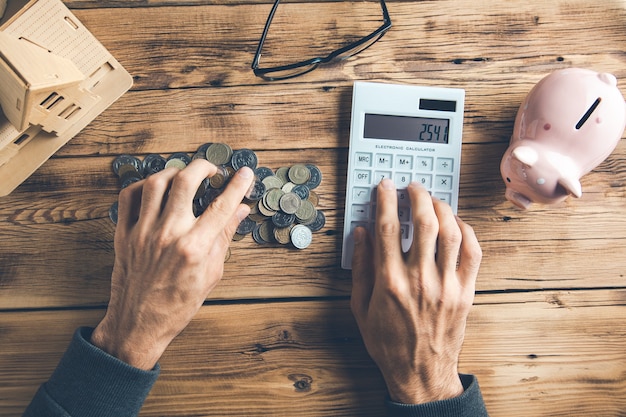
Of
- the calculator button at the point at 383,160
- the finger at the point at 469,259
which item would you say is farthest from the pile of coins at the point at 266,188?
the finger at the point at 469,259

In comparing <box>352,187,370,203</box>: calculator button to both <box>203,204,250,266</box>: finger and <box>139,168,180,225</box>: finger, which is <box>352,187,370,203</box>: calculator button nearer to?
<box>203,204,250,266</box>: finger

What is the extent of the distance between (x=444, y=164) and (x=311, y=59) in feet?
0.93

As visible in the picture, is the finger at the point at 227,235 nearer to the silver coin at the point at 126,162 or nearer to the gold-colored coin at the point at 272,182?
the gold-colored coin at the point at 272,182

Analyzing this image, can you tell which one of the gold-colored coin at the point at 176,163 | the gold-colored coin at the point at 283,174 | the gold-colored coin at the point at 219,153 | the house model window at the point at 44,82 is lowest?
the gold-colored coin at the point at 283,174

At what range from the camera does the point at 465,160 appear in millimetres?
803

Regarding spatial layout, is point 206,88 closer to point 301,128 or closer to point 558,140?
point 301,128

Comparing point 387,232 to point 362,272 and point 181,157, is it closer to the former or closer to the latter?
point 362,272

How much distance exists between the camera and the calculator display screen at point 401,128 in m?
0.78

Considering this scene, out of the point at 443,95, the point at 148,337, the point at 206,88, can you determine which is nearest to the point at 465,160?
the point at 443,95

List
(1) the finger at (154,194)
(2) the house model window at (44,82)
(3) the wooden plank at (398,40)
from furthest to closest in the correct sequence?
(3) the wooden plank at (398,40)
(1) the finger at (154,194)
(2) the house model window at (44,82)

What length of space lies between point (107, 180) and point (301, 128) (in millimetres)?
341

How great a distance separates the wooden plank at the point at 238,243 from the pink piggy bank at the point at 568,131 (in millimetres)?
126

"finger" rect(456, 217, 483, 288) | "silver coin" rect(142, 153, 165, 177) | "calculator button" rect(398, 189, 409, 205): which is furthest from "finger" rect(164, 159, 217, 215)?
"finger" rect(456, 217, 483, 288)

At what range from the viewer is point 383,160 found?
0.77m
